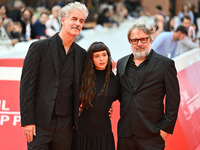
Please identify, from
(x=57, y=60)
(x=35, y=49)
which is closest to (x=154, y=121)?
(x=57, y=60)

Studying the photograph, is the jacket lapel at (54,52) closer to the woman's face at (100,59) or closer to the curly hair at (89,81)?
the curly hair at (89,81)

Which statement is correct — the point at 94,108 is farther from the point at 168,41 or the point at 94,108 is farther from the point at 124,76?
the point at 168,41

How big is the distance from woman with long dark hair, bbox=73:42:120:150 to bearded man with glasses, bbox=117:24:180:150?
0.57ft

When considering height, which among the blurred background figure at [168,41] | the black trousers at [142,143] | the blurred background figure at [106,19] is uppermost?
the blurred background figure at [106,19]

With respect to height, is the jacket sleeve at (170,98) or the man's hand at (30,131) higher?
the jacket sleeve at (170,98)

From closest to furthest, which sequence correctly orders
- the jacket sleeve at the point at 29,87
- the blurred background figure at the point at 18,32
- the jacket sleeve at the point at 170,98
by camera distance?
the jacket sleeve at the point at 29,87
the jacket sleeve at the point at 170,98
the blurred background figure at the point at 18,32

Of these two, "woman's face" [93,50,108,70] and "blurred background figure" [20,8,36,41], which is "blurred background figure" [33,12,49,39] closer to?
"blurred background figure" [20,8,36,41]

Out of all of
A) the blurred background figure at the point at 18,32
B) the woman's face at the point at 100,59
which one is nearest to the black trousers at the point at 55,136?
the woman's face at the point at 100,59

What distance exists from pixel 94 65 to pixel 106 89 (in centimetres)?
28

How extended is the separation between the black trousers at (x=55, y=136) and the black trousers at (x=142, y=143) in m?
0.54

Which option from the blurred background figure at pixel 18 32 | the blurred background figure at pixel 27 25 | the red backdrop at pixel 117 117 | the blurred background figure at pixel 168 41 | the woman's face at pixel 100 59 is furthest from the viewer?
the blurred background figure at pixel 27 25

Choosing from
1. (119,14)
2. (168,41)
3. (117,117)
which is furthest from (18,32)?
(119,14)

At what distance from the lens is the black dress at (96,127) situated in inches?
142

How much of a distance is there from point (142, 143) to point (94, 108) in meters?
0.57
